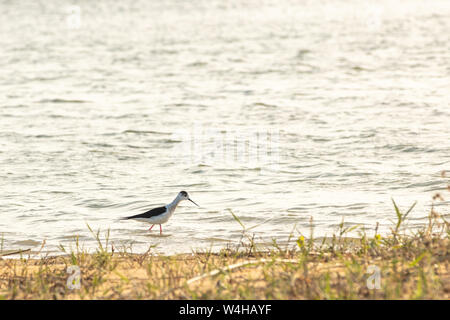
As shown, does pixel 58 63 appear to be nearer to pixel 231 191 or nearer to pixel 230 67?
pixel 230 67

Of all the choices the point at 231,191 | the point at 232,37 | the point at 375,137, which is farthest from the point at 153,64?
the point at 231,191

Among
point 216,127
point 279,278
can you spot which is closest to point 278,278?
point 279,278

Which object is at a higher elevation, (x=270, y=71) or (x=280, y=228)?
(x=270, y=71)

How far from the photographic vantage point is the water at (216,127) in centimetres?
917

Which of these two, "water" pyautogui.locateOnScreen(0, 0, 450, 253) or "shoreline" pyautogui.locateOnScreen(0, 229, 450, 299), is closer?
"shoreline" pyautogui.locateOnScreen(0, 229, 450, 299)

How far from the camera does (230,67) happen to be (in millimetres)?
22297

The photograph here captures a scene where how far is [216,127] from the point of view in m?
14.6

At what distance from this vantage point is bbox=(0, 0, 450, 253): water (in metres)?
9.17

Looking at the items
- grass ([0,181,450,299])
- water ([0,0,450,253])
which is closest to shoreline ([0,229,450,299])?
grass ([0,181,450,299])

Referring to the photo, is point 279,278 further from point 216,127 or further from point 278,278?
point 216,127

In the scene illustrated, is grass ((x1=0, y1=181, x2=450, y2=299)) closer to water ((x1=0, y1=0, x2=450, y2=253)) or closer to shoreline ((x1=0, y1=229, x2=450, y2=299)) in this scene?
shoreline ((x1=0, y1=229, x2=450, y2=299))

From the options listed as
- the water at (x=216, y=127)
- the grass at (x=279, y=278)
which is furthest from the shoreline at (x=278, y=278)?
the water at (x=216, y=127)

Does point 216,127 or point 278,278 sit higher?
point 216,127
